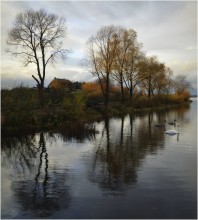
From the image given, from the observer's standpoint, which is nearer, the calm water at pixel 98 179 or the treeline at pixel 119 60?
the calm water at pixel 98 179

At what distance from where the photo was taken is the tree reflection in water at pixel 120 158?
1210cm

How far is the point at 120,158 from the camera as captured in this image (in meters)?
16.3

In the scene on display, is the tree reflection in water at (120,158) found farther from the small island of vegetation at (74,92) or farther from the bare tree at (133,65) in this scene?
the bare tree at (133,65)

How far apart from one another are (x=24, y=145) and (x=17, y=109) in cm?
636

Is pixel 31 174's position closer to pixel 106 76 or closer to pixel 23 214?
pixel 23 214

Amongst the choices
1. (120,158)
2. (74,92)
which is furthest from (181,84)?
(120,158)

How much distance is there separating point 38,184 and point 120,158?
17.7ft

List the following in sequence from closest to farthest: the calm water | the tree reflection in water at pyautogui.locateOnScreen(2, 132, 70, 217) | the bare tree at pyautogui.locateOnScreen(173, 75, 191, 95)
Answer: the calm water < the tree reflection in water at pyautogui.locateOnScreen(2, 132, 70, 217) < the bare tree at pyautogui.locateOnScreen(173, 75, 191, 95)

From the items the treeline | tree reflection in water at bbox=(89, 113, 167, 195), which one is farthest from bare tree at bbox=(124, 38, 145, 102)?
tree reflection in water at bbox=(89, 113, 167, 195)

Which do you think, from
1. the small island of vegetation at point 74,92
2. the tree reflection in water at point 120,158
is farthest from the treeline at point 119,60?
the tree reflection in water at point 120,158

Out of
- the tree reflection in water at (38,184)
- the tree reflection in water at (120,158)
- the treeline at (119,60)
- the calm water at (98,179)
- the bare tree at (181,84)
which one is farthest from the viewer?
the bare tree at (181,84)

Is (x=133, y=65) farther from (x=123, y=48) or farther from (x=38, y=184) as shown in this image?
(x=38, y=184)

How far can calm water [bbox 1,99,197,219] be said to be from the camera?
31.1ft

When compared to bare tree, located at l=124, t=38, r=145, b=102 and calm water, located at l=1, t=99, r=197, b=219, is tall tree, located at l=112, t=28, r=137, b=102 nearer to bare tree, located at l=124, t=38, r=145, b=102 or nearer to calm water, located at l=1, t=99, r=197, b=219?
bare tree, located at l=124, t=38, r=145, b=102
